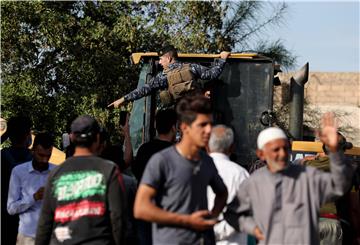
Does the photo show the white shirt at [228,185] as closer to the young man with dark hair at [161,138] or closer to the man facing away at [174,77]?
the young man with dark hair at [161,138]

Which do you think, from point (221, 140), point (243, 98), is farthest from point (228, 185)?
point (243, 98)

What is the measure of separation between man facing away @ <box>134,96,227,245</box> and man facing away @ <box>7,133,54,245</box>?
206cm

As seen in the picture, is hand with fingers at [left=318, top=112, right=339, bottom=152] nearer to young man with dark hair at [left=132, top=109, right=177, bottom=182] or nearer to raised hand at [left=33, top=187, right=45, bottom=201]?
young man with dark hair at [left=132, top=109, right=177, bottom=182]

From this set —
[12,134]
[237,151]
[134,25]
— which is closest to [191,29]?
[134,25]

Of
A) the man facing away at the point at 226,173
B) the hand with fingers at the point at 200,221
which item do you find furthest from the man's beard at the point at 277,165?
the man facing away at the point at 226,173

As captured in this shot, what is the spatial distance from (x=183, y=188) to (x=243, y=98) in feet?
14.5

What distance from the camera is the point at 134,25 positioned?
1823cm

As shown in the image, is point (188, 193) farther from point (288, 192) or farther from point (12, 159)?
point (12, 159)

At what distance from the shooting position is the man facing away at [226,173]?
246 inches

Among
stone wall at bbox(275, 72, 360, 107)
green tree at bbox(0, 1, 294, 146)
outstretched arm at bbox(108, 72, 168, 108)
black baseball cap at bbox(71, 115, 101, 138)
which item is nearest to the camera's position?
black baseball cap at bbox(71, 115, 101, 138)

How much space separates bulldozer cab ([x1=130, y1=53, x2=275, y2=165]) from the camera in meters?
9.46

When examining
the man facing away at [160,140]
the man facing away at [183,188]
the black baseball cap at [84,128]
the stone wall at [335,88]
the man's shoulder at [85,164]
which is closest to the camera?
the man facing away at [183,188]

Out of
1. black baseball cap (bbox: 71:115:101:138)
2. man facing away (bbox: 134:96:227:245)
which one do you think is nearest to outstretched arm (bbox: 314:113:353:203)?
man facing away (bbox: 134:96:227:245)

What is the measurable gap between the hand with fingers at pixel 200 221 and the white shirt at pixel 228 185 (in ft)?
3.60
